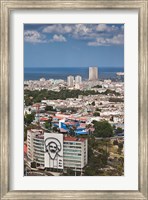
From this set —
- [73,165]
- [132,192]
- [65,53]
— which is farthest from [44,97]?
[132,192]

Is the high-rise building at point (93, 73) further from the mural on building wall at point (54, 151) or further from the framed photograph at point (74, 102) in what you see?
the mural on building wall at point (54, 151)

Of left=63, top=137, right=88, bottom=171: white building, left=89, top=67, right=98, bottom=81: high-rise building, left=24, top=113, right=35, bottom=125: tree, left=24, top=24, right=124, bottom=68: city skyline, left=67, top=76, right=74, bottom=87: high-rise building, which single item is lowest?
left=63, top=137, right=88, bottom=171: white building

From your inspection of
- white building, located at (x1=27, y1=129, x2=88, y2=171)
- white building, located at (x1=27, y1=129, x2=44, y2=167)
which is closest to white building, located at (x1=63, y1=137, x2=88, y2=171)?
white building, located at (x1=27, y1=129, x2=88, y2=171)

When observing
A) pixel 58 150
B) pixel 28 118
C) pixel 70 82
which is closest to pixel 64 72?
pixel 70 82

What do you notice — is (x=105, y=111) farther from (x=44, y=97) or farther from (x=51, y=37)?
(x=51, y=37)

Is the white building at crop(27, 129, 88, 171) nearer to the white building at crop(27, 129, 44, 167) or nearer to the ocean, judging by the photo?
the white building at crop(27, 129, 44, 167)

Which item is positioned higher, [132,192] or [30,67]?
[30,67]

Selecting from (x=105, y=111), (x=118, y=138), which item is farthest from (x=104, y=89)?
(x=118, y=138)

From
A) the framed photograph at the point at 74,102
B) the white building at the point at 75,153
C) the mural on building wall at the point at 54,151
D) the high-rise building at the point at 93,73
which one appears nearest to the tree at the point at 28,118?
the framed photograph at the point at 74,102

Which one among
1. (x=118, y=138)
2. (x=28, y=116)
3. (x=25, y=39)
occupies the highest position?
(x=25, y=39)
